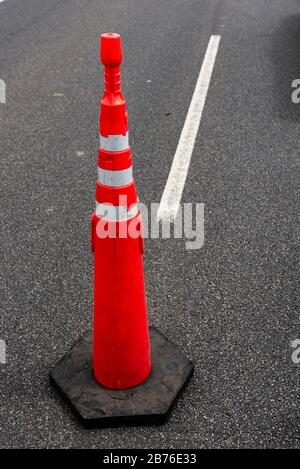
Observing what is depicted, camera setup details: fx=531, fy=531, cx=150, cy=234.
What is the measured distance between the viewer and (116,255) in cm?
234

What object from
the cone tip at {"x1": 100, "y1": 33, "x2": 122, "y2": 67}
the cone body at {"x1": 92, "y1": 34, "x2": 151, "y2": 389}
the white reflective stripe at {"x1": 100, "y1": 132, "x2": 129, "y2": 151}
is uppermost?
the cone tip at {"x1": 100, "y1": 33, "x2": 122, "y2": 67}

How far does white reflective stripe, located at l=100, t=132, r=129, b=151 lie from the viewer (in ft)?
7.13

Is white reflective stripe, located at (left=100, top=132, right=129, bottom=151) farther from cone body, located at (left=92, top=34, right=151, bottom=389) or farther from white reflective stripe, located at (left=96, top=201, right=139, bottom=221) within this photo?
white reflective stripe, located at (left=96, top=201, right=139, bottom=221)

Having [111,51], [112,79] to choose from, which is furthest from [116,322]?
[111,51]

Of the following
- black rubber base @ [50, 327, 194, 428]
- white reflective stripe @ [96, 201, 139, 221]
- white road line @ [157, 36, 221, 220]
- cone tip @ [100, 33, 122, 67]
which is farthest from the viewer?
white road line @ [157, 36, 221, 220]

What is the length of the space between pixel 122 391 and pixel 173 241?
1.46 m

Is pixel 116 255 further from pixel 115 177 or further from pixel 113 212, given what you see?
pixel 115 177

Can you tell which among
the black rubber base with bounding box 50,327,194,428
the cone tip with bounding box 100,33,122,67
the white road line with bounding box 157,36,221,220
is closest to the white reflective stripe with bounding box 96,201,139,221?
the cone tip with bounding box 100,33,122,67

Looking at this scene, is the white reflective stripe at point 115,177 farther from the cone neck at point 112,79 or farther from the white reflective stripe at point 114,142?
the cone neck at point 112,79

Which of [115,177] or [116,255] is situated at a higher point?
[115,177]

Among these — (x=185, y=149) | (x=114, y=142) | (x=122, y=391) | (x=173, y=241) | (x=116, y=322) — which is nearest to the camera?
→ (x=114, y=142)

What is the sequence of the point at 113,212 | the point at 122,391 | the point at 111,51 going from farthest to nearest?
the point at 122,391 < the point at 113,212 < the point at 111,51

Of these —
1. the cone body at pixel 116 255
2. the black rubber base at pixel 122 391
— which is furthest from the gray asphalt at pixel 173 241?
the cone body at pixel 116 255

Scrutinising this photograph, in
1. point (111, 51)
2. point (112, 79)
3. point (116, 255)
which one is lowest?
point (116, 255)
